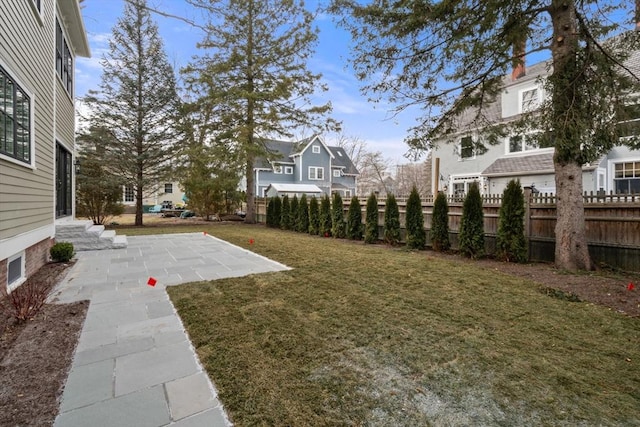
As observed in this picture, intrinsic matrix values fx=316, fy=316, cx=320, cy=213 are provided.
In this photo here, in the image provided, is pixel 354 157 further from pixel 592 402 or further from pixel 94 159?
pixel 592 402

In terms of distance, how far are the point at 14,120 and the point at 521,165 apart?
53.1ft

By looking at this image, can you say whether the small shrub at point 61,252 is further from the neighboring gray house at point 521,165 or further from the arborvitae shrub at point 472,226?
the neighboring gray house at point 521,165

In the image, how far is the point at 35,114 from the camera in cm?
537

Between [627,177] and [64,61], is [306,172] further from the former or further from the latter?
[627,177]

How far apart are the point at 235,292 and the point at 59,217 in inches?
271

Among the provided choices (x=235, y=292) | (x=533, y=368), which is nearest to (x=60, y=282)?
(x=235, y=292)

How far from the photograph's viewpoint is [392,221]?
370 inches

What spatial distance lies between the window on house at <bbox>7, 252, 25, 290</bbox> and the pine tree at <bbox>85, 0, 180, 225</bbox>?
12042 millimetres

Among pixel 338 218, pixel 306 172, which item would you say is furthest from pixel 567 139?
pixel 306 172

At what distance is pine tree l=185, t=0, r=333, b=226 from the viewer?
1509 cm

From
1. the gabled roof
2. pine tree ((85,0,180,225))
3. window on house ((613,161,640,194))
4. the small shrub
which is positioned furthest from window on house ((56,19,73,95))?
the gabled roof

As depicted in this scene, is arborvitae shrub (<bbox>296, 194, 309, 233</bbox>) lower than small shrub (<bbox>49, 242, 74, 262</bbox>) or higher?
higher

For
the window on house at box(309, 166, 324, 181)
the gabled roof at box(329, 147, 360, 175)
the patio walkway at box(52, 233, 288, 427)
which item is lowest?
the patio walkway at box(52, 233, 288, 427)

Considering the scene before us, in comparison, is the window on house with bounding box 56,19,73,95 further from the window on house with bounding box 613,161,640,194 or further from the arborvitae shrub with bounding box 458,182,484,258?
the window on house with bounding box 613,161,640,194
